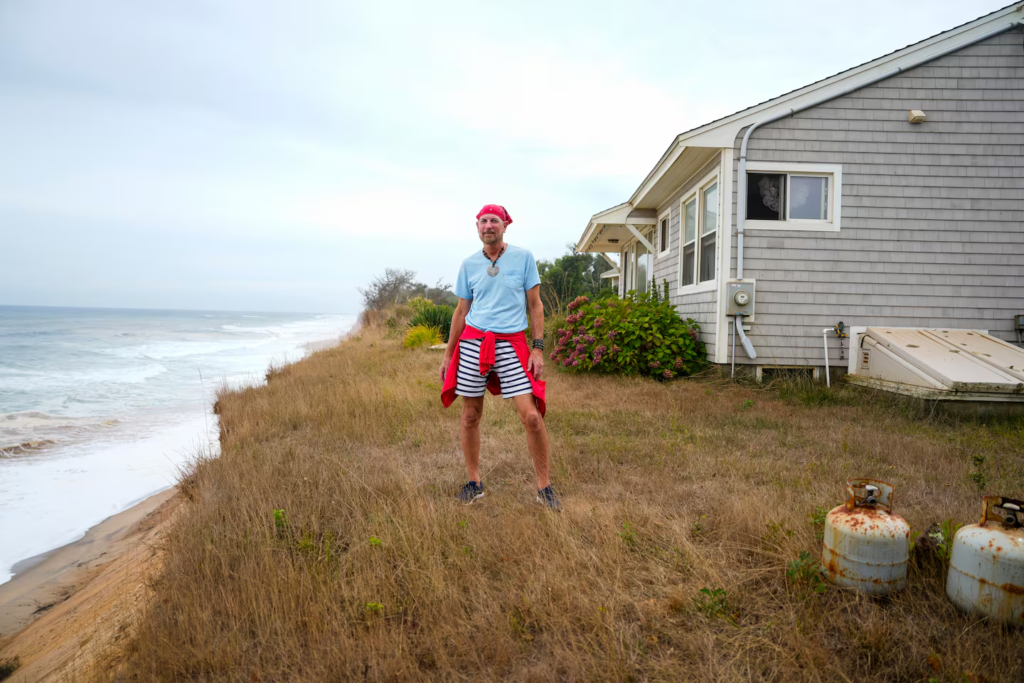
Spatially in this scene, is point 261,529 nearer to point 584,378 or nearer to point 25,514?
point 25,514

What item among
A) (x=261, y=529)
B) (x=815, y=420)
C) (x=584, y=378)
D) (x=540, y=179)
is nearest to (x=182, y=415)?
(x=584, y=378)

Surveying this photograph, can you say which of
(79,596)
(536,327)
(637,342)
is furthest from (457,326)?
(637,342)

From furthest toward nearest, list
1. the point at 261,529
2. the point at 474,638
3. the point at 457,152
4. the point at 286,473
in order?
the point at 457,152 → the point at 286,473 → the point at 261,529 → the point at 474,638

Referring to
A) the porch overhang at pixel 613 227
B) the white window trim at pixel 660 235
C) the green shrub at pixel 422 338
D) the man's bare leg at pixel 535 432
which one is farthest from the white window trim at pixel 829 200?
the green shrub at pixel 422 338

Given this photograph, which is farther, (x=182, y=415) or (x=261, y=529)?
(x=182, y=415)

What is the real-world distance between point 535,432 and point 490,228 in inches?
48.4

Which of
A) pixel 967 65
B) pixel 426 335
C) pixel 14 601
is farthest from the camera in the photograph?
pixel 426 335

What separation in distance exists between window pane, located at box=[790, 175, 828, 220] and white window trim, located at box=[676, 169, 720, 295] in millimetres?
1006

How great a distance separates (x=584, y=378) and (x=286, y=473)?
525 cm

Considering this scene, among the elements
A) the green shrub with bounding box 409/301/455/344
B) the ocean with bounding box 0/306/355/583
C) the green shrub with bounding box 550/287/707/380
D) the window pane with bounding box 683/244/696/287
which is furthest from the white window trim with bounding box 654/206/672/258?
the ocean with bounding box 0/306/355/583

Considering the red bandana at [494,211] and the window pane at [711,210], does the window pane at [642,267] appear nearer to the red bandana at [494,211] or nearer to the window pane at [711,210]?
the window pane at [711,210]

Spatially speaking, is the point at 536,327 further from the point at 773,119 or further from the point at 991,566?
the point at 773,119

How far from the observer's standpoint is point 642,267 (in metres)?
14.0

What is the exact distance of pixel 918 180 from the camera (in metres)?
7.22
